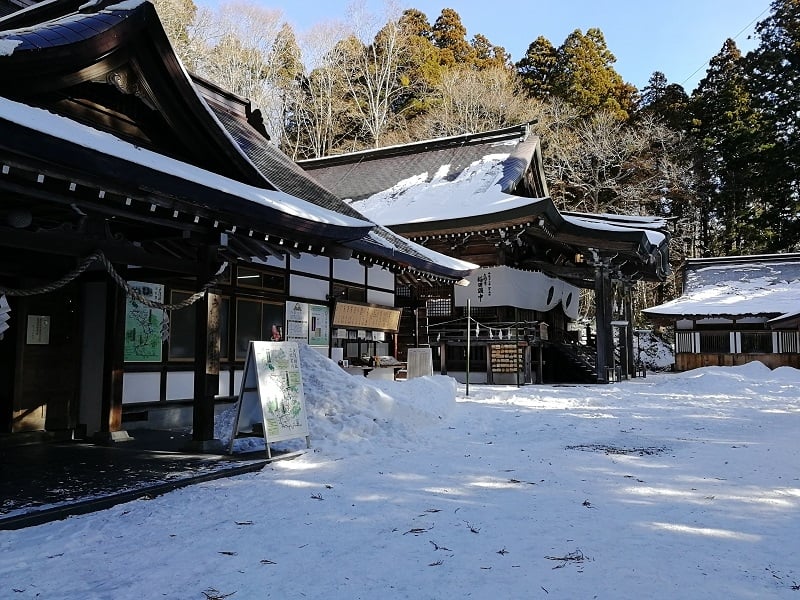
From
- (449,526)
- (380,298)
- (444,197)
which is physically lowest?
(449,526)

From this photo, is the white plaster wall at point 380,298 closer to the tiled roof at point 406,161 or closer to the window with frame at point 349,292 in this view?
the window with frame at point 349,292

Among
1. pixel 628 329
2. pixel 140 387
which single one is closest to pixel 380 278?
pixel 140 387

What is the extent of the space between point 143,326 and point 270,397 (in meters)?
2.93

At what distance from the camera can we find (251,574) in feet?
11.3

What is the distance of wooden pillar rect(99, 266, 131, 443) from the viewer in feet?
25.4

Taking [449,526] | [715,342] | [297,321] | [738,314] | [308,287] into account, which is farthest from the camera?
[715,342]

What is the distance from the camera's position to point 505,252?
1888 cm

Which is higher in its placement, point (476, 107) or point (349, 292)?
point (476, 107)

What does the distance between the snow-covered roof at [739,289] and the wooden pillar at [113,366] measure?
23190 millimetres

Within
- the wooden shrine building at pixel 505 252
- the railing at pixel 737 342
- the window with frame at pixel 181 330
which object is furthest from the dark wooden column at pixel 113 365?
the railing at pixel 737 342

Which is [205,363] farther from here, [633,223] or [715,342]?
[715,342]

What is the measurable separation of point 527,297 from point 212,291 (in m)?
13.6

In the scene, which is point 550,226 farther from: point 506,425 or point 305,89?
point 305,89

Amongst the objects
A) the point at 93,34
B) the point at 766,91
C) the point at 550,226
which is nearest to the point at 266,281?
the point at 93,34
